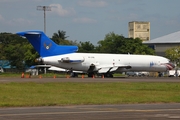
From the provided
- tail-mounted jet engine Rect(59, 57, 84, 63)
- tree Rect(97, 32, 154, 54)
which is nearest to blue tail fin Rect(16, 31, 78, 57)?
tail-mounted jet engine Rect(59, 57, 84, 63)

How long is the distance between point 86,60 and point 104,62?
10.8 feet

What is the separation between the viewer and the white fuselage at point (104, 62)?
65938 mm

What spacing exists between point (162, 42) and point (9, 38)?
5476cm

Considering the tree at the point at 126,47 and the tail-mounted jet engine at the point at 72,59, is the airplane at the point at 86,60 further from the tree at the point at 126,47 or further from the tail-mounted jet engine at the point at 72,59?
the tree at the point at 126,47

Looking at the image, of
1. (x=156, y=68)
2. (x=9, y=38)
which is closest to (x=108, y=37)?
(x=9, y=38)

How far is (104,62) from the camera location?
69688 mm

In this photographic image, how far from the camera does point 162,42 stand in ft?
509

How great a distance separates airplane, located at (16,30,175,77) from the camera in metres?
65.8

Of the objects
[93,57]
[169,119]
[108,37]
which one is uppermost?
[108,37]

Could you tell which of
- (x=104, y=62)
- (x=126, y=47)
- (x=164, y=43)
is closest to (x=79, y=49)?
(x=126, y=47)

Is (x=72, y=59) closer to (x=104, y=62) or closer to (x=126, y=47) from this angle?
(x=104, y=62)

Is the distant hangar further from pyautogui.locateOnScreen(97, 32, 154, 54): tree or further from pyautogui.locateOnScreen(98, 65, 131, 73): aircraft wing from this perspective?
pyautogui.locateOnScreen(98, 65, 131, 73): aircraft wing

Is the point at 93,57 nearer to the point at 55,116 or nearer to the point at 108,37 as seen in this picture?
the point at 55,116

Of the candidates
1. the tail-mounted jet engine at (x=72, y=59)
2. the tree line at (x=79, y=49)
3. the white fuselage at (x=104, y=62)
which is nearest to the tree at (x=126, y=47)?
the tree line at (x=79, y=49)
